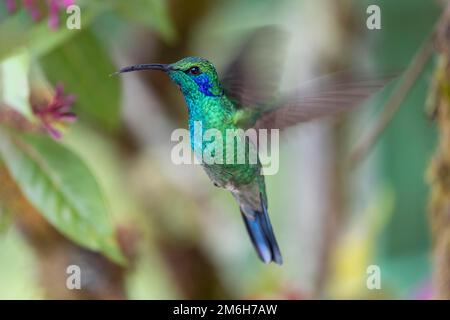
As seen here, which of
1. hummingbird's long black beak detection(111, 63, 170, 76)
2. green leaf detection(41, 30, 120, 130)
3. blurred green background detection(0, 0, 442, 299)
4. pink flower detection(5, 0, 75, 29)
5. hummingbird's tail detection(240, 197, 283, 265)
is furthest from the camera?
blurred green background detection(0, 0, 442, 299)

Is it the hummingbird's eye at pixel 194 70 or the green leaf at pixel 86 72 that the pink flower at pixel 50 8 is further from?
the hummingbird's eye at pixel 194 70

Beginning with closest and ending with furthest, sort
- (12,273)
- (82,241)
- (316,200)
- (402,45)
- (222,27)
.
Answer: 1. (82,241)
2. (316,200)
3. (222,27)
4. (12,273)
5. (402,45)

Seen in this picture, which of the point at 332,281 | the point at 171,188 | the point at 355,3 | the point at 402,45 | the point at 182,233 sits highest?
the point at 402,45

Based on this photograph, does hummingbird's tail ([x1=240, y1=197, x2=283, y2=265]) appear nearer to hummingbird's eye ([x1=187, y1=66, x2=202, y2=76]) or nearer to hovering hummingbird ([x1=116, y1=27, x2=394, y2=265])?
hovering hummingbird ([x1=116, y1=27, x2=394, y2=265])

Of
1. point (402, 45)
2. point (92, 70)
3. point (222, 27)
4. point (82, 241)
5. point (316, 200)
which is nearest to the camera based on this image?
point (82, 241)

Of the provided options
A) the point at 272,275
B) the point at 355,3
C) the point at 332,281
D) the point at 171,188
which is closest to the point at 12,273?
the point at 171,188

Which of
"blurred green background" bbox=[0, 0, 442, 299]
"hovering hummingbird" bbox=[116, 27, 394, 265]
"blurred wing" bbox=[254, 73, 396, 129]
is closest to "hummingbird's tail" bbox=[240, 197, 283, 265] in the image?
"hovering hummingbird" bbox=[116, 27, 394, 265]

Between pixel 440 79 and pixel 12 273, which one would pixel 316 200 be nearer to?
pixel 440 79
